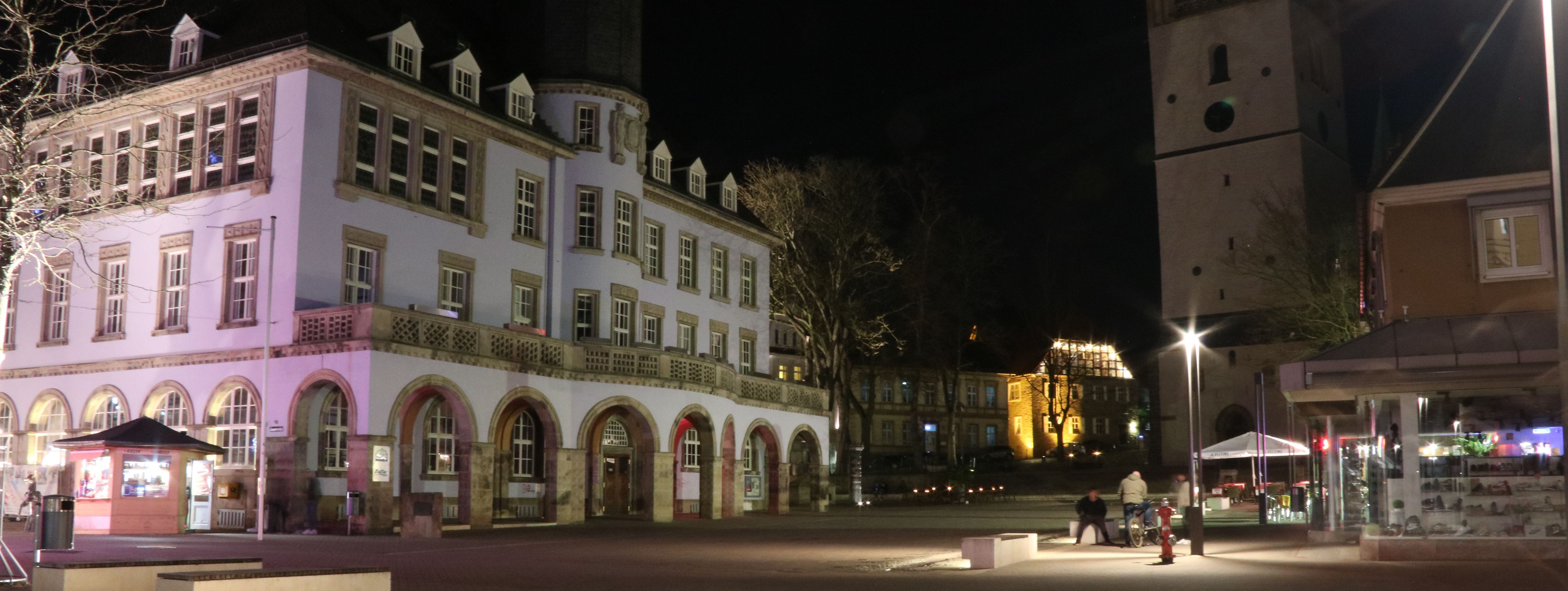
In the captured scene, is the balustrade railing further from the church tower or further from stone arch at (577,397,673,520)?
the church tower

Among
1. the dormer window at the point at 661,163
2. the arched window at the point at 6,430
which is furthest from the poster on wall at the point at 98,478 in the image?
the dormer window at the point at 661,163

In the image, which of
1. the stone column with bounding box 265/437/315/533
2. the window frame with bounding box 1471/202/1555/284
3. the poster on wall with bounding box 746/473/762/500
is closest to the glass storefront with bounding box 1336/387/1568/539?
the window frame with bounding box 1471/202/1555/284

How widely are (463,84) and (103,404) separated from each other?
1183cm

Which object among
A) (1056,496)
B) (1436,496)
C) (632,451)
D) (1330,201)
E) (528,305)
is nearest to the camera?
(1436,496)

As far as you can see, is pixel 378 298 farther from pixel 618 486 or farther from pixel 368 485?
pixel 618 486

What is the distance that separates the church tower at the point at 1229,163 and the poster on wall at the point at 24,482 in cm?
4861

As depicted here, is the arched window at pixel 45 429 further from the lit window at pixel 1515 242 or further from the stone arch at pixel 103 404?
the lit window at pixel 1515 242

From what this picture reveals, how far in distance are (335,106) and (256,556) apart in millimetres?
13061

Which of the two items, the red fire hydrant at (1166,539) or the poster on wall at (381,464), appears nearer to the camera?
the red fire hydrant at (1166,539)

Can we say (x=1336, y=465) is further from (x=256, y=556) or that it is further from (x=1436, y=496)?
(x=256, y=556)

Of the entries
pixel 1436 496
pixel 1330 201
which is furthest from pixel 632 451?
pixel 1330 201

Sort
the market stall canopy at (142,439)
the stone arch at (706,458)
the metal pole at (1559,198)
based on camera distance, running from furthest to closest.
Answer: the stone arch at (706,458)
the market stall canopy at (142,439)
the metal pole at (1559,198)

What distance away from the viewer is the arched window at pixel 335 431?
30.2 meters

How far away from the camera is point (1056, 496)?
62375mm
